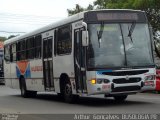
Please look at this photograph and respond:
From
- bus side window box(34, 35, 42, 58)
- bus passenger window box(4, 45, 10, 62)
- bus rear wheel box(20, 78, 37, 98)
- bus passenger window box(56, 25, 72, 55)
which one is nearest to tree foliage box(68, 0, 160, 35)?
bus passenger window box(4, 45, 10, 62)

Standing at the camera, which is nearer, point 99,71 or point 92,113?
point 92,113

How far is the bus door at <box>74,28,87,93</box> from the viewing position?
15.5m

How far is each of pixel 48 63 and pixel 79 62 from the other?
3.50 metres

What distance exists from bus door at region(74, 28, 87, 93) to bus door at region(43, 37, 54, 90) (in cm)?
269

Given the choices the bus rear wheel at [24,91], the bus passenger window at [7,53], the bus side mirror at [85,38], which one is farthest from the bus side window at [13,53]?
the bus side mirror at [85,38]

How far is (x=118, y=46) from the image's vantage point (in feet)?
50.2

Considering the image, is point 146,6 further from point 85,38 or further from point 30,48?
point 85,38

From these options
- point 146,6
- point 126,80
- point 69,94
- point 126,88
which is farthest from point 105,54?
point 146,6

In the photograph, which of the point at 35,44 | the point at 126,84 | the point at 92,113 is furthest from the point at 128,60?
the point at 35,44

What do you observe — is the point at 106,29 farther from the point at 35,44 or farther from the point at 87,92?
the point at 35,44

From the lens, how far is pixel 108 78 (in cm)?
1498

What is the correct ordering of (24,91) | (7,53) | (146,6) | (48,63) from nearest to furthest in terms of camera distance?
(48,63)
(24,91)
(7,53)
(146,6)

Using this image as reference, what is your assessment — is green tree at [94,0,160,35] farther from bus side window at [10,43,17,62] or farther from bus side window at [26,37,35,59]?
bus side window at [26,37,35,59]

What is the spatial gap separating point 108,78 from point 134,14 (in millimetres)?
2558
